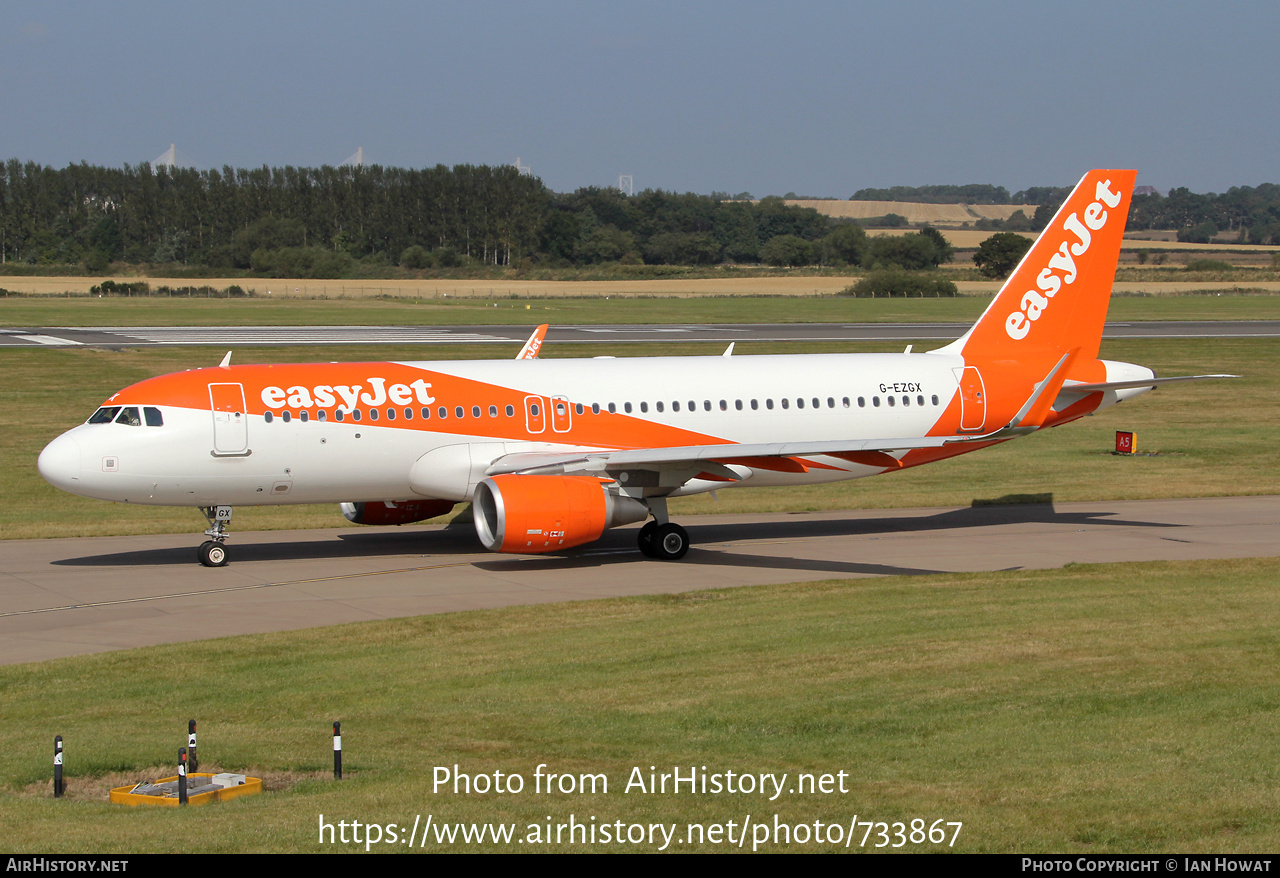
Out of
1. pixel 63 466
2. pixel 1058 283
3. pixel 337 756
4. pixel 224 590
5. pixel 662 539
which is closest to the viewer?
pixel 337 756

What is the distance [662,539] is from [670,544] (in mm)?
Result: 205

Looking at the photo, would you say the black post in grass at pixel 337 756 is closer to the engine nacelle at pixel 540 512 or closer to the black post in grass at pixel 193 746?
the black post in grass at pixel 193 746

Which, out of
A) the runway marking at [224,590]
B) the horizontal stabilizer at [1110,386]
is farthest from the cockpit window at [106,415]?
the horizontal stabilizer at [1110,386]

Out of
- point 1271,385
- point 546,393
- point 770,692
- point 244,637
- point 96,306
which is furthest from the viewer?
point 96,306

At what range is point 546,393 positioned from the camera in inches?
1144

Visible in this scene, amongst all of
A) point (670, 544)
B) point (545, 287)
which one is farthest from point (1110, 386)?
point (545, 287)

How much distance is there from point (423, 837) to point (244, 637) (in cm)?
1099

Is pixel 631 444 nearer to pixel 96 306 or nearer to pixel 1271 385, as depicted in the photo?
pixel 1271 385

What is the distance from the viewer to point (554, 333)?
276 ft

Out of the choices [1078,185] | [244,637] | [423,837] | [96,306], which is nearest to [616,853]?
[423,837]

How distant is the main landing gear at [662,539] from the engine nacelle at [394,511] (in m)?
5.10

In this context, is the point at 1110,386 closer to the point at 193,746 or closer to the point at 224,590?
the point at 224,590

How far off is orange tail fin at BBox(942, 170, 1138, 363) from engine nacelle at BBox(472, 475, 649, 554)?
37.1 feet

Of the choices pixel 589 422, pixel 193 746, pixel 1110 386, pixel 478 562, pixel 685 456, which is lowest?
pixel 478 562
